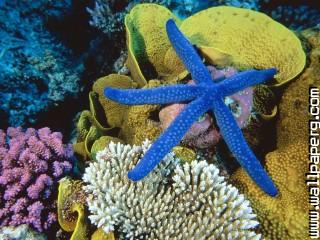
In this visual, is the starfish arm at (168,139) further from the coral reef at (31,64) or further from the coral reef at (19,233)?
the coral reef at (31,64)

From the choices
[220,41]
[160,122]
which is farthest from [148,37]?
[160,122]

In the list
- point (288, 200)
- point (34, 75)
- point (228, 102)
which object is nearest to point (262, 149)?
point (288, 200)

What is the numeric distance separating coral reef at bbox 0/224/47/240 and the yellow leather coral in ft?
6.40

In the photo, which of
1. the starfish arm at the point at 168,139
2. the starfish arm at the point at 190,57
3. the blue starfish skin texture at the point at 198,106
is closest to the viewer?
the starfish arm at the point at 168,139

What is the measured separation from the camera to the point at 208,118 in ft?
9.80

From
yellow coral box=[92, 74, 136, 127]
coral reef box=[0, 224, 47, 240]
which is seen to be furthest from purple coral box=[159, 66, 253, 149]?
coral reef box=[0, 224, 47, 240]

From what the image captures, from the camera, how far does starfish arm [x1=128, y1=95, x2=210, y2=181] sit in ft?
7.96

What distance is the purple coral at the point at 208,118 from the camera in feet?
Answer: 9.77

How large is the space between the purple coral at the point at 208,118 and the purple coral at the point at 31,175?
45.0 inches

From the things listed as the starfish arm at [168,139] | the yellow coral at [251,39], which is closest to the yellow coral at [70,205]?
the starfish arm at [168,139]

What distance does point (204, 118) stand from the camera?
2980 millimetres

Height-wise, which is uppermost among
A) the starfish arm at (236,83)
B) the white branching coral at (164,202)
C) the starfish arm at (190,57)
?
the starfish arm at (190,57)

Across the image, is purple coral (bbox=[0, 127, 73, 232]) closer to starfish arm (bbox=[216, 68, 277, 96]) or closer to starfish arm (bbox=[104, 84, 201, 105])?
starfish arm (bbox=[104, 84, 201, 105])

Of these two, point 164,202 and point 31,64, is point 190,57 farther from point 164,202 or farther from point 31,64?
point 31,64
